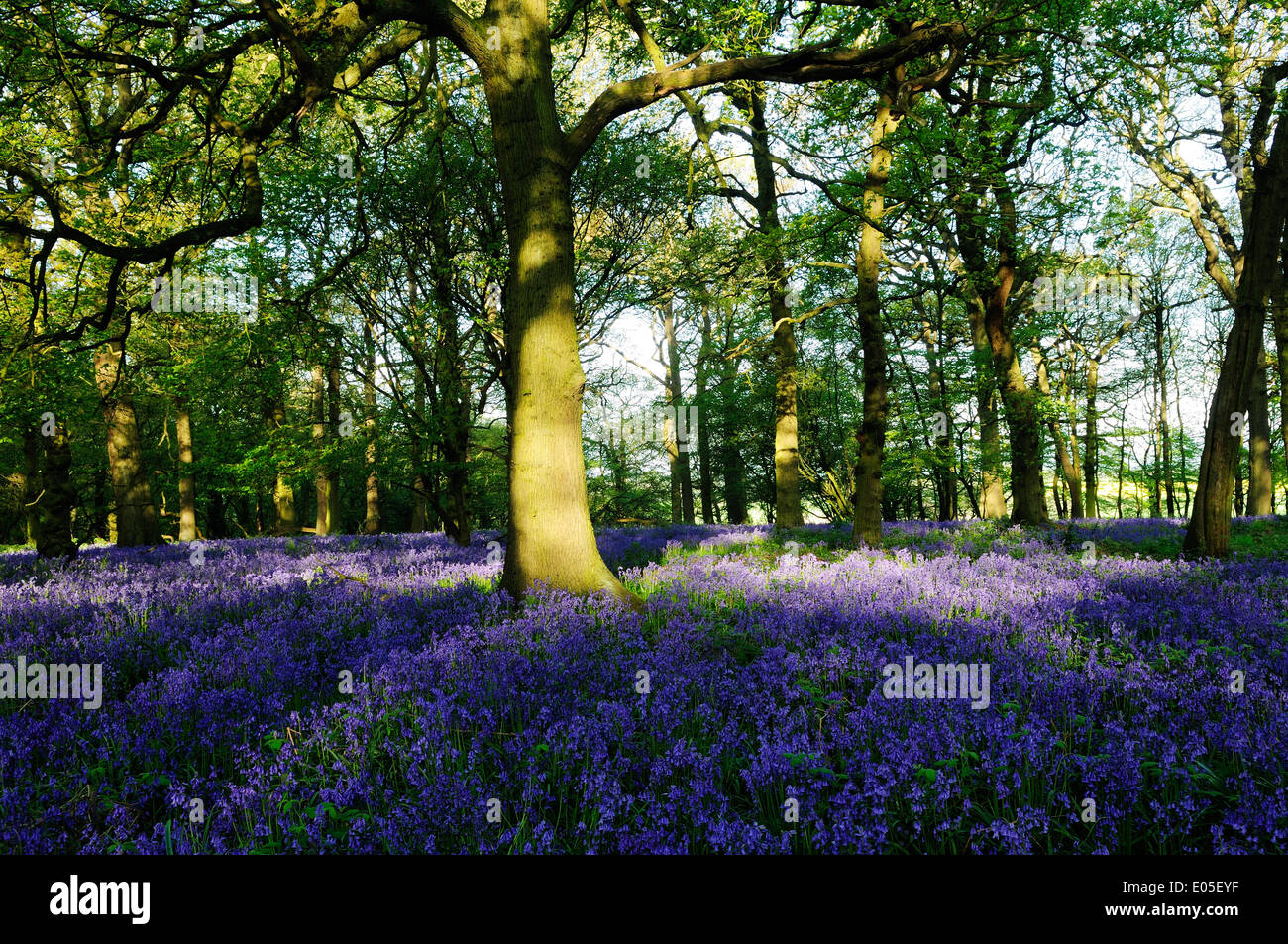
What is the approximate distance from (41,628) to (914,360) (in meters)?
31.8

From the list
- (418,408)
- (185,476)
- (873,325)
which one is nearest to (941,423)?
(873,325)

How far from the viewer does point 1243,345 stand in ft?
23.9

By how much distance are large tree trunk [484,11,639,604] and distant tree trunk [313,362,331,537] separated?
6467 millimetres

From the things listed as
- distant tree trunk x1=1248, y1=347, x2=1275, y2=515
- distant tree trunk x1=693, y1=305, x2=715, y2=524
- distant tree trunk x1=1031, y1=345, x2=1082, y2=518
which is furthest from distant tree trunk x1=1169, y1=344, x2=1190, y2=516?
distant tree trunk x1=693, y1=305, x2=715, y2=524

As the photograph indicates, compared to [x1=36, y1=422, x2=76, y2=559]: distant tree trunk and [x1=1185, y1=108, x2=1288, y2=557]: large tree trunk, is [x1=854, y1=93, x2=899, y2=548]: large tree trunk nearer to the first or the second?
[x1=1185, y1=108, x2=1288, y2=557]: large tree trunk

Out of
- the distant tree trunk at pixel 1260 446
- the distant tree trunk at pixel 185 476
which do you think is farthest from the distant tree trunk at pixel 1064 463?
the distant tree trunk at pixel 185 476

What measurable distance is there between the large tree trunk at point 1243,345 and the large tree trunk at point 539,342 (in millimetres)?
7691

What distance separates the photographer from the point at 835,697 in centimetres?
302

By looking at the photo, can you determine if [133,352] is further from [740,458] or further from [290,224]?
[740,458]

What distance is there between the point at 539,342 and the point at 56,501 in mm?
9552

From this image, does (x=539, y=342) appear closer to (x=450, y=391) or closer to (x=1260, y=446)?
(x=450, y=391)

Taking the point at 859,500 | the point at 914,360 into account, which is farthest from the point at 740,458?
the point at 859,500

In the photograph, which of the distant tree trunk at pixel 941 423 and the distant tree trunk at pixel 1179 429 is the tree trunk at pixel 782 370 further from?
the distant tree trunk at pixel 1179 429

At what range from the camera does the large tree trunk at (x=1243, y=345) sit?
7145mm
